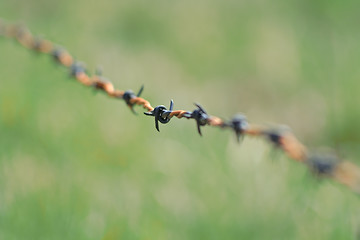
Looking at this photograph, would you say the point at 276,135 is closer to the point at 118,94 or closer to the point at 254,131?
the point at 254,131

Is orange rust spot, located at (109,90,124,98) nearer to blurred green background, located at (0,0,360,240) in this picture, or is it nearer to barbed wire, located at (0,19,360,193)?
barbed wire, located at (0,19,360,193)

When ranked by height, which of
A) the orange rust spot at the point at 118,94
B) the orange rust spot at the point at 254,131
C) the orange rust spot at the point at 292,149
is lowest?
the orange rust spot at the point at 292,149

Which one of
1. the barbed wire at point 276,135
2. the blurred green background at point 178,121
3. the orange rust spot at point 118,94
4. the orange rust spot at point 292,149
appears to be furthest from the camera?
the blurred green background at point 178,121

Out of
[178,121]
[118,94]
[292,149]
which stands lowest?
[292,149]

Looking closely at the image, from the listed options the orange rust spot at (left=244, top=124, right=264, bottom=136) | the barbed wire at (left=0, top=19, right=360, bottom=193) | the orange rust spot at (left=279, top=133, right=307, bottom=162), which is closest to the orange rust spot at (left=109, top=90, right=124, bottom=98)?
the barbed wire at (left=0, top=19, right=360, bottom=193)

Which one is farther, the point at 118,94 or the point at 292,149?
the point at 118,94

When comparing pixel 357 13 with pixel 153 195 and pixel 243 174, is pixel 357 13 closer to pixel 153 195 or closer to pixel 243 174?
pixel 243 174

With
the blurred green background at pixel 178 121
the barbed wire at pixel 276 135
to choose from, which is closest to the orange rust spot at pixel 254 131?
→ the barbed wire at pixel 276 135

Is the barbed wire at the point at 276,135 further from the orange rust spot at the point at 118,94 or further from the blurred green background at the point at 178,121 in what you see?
the blurred green background at the point at 178,121

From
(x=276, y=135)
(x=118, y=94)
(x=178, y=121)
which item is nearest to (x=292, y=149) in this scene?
(x=276, y=135)

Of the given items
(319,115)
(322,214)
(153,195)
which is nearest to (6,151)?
(153,195)
